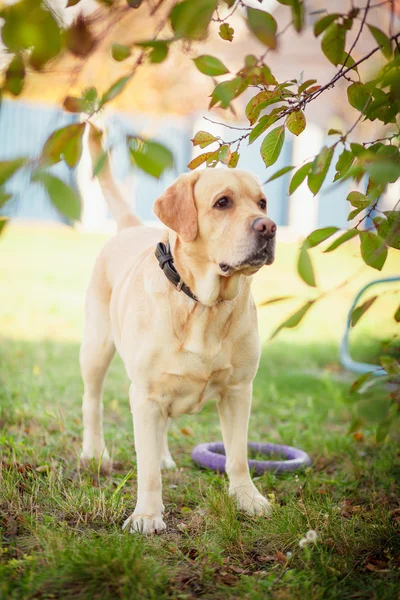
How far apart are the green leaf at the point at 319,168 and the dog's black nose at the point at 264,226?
24.2 inches

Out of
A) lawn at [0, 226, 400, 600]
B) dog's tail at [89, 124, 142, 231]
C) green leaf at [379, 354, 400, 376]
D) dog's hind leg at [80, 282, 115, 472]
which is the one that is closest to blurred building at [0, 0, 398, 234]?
lawn at [0, 226, 400, 600]

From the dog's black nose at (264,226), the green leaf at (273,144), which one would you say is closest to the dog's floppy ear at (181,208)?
the dog's black nose at (264,226)

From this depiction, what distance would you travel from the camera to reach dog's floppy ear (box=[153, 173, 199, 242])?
2.83m

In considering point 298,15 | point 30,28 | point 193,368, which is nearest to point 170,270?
point 193,368

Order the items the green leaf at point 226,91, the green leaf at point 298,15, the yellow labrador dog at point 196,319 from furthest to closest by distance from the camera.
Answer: the yellow labrador dog at point 196,319
the green leaf at point 298,15
the green leaf at point 226,91

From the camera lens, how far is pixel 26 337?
7.63 meters

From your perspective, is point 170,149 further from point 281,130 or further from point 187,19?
point 281,130

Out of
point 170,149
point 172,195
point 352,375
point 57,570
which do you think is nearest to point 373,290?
point 352,375

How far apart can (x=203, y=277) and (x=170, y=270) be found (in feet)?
0.53

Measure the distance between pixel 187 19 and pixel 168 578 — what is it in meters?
1.80

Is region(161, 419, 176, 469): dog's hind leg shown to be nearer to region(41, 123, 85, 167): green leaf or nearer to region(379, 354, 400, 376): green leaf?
region(379, 354, 400, 376): green leaf

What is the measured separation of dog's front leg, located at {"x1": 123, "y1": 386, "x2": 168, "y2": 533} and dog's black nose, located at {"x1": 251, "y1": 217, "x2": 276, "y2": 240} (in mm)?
920

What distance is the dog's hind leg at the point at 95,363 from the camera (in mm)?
3773

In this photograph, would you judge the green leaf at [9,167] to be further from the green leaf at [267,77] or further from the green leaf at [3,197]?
the green leaf at [267,77]
